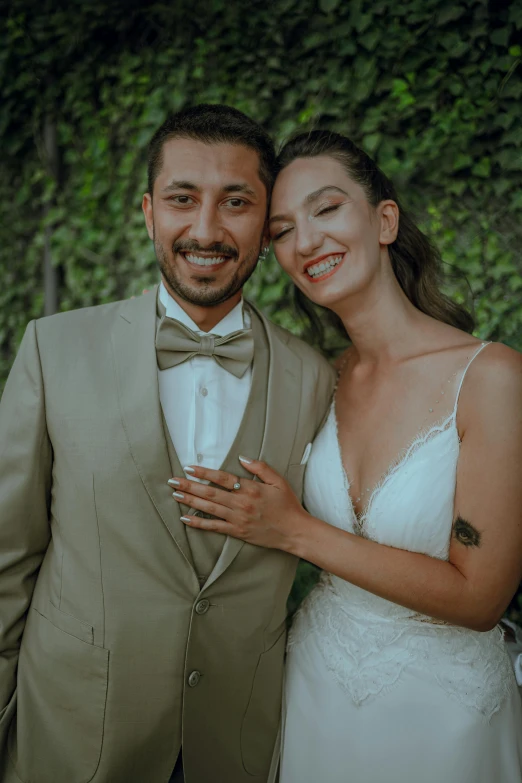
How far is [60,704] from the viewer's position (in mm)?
1840

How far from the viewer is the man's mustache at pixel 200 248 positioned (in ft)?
6.48

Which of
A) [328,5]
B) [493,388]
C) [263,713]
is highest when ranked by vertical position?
[328,5]

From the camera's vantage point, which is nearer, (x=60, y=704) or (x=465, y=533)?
(x=60, y=704)

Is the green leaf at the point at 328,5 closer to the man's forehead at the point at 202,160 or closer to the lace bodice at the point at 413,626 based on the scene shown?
the man's forehead at the point at 202,160

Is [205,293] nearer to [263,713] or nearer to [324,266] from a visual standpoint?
[324,266]

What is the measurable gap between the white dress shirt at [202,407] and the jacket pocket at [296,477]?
0.80 ft

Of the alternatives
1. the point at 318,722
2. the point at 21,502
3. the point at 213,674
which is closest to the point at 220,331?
the point at 21,502

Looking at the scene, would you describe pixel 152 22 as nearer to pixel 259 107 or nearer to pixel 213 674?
pixel 259 107

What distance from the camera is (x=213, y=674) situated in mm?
1862

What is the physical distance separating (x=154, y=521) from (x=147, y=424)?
0.91ft

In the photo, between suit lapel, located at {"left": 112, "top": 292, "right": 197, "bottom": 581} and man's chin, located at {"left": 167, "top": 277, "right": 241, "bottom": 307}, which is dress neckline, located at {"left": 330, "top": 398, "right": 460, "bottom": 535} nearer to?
suit lapel, located at {"left": 112, "top": 292, "right": 197, "bottom": 581}

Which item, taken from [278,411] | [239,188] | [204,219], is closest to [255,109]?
[239,188]

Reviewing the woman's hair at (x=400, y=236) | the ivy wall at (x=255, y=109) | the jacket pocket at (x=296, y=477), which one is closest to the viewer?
the jacket pocket at (x=296, y=477)

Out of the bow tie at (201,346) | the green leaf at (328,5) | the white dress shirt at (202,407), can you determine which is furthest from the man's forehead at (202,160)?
the green leaf at (328,5)
